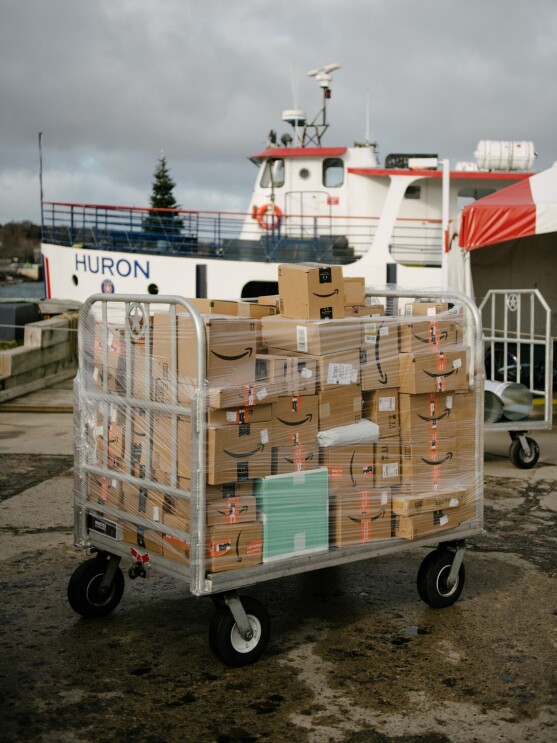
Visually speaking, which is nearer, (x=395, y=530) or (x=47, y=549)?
(x=395, y=530)

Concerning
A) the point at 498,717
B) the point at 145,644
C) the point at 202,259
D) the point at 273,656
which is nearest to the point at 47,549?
the point at 145,644

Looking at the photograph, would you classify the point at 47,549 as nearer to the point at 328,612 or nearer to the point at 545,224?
the point at 328,612

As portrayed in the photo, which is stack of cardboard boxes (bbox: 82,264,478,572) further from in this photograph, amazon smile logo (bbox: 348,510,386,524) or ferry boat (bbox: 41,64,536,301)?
ferry boat (bbox: 41,64,536,301)

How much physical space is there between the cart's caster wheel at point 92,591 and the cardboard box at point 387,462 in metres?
1.56

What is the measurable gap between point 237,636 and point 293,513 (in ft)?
2.11

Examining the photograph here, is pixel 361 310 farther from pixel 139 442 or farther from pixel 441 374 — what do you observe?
pixel 139 442

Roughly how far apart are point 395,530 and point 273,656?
96 centimetres

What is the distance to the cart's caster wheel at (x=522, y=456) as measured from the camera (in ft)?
29.4

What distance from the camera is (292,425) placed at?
4.40 m

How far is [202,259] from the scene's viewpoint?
678 inches

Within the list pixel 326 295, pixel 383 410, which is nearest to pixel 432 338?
pixel 383 410

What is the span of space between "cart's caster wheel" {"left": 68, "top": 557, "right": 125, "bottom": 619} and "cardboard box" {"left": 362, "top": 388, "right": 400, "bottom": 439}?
1666 mm

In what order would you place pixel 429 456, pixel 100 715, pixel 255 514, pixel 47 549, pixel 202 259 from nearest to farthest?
pixel 100 715
pixel 255 514
pixel 429 456
pixel 47 549
pixel 202 259

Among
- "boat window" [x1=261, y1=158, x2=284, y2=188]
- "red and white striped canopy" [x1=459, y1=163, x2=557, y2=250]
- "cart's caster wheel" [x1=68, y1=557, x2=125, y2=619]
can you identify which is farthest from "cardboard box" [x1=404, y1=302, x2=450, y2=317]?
"boat window" [x1=261, y1=158, x2=284, y2=188]
